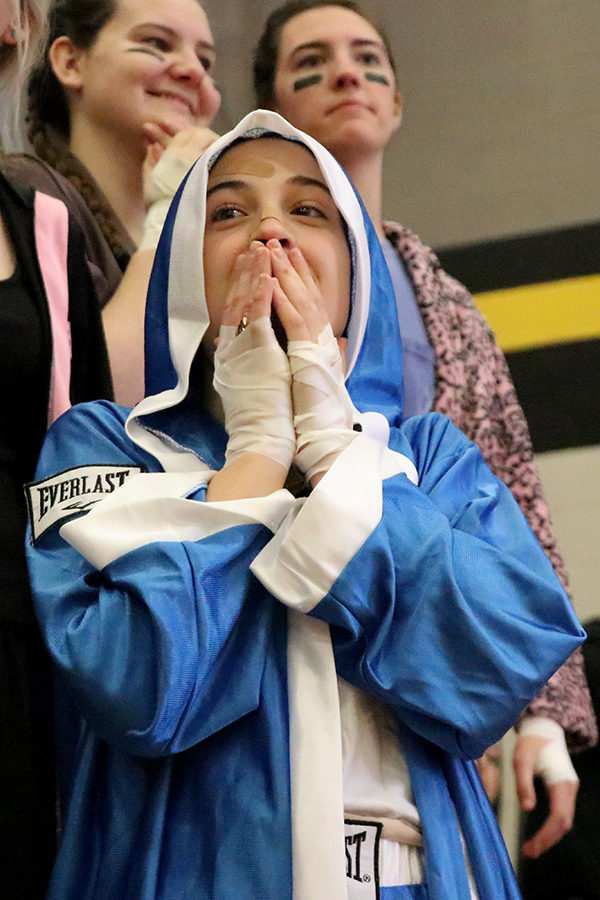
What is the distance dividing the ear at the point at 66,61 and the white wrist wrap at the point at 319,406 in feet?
3.87

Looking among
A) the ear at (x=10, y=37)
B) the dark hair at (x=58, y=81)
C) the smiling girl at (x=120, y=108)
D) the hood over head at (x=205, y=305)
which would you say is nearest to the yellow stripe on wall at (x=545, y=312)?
the smiling girl at (x=120, y=108)

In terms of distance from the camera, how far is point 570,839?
8.11 feet

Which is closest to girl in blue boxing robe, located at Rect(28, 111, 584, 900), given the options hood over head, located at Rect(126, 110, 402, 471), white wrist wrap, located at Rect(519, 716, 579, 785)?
hood over head, located at Rect(126, 110, 402, 471)

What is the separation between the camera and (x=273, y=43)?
8.44 ft

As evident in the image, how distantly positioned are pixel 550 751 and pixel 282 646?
0.76m

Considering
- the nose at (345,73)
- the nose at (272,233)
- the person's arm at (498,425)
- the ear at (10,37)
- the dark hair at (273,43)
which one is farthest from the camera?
the dark hair at (273,43)

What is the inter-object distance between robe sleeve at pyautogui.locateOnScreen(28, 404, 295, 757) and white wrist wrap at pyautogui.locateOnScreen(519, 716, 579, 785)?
0.76 meters

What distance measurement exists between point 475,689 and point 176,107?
1488 millimetres

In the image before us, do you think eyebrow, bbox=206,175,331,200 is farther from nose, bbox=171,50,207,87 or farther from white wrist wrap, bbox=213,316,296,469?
nose, bbox=171,50,207,87

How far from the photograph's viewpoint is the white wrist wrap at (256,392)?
1.33m

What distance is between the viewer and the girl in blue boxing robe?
45.5 inches

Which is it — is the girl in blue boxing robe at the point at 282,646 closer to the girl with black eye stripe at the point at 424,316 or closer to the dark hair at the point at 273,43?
the girl with black eye stripe at the point at 424,316

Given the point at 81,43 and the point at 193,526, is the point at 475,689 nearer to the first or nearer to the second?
the point at 193,526

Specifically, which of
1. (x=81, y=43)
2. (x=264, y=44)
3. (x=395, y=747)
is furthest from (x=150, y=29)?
(x=395, y=747)
